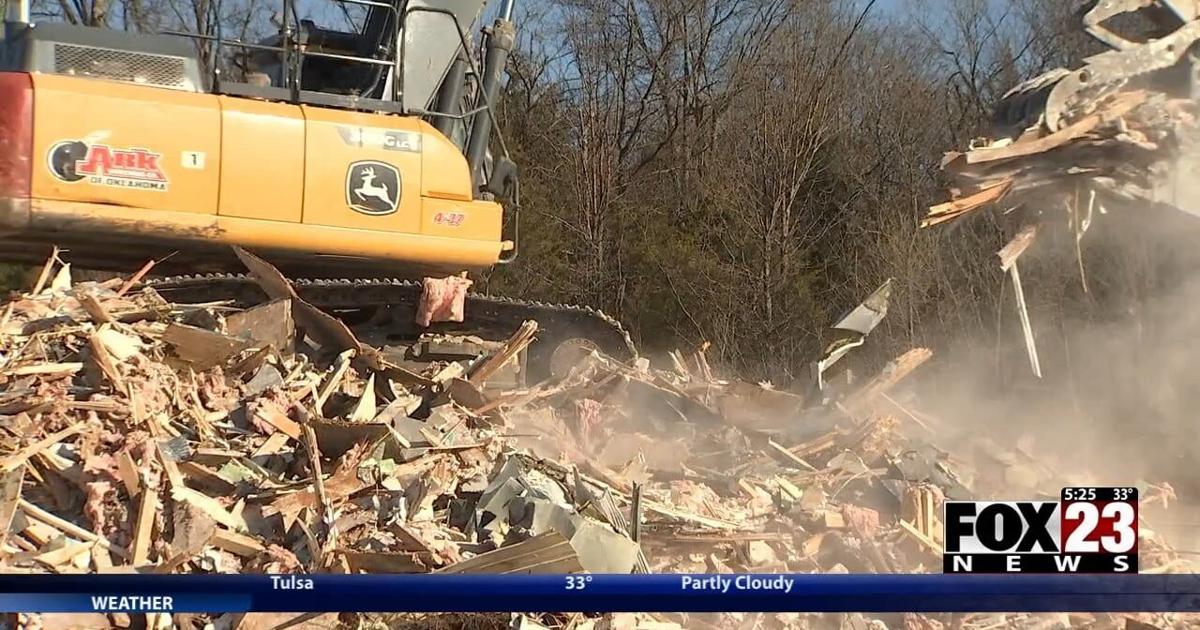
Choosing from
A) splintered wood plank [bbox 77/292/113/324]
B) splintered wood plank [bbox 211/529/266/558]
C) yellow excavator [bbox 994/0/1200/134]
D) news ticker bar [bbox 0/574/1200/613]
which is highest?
yellow excavator [bbox 994/0/1200/134]

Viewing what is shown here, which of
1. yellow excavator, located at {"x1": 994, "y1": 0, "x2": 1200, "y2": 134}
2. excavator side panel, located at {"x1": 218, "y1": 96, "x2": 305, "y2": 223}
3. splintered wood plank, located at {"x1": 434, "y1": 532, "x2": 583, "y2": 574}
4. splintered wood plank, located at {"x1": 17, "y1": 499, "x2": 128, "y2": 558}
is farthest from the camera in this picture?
excavator side panel, located at {"x1": 218, "y1": 96, "x2": 305, "y2": 223}

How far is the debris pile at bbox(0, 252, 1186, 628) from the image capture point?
5.09 metres

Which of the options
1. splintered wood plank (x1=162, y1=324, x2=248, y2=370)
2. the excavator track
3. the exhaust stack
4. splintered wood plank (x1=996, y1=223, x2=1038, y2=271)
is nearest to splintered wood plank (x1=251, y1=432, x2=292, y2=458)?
splintered wood plank (x1=162, y1=324, x2=248, y2=370)

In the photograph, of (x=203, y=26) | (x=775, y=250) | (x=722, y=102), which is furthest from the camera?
(x=203, y=26)

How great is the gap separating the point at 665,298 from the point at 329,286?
11761 millimetres

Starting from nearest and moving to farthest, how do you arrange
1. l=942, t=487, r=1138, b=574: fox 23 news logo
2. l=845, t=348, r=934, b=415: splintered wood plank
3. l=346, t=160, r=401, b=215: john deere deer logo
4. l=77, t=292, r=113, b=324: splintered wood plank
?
l=942, t=487, r=1138, b=574: fox 23 news logo, l=77, t=292, r=113, b=324: splintered wood plank, l=346, t=160, r=401, b=215: john deere deer logo, l=845, t=348, r=934, b=415: splintered wood plank

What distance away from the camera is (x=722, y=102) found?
22266 millimetres

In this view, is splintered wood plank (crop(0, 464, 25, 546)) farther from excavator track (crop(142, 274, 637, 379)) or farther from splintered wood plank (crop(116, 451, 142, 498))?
excavator track (crop(142, 274, 637, 379))

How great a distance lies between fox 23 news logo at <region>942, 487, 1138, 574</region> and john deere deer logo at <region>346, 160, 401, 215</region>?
4730mm

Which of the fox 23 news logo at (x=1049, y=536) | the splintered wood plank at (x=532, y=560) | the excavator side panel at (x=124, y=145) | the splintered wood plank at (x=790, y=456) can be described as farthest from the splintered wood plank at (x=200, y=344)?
the fox 23 news logo at (x=1049, y=536)

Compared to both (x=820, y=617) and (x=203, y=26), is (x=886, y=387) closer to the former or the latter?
(x=820, y=617)

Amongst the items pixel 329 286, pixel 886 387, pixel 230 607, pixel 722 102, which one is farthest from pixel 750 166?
pixel 230 607

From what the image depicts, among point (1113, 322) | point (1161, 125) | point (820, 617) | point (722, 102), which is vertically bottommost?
point (820, 617)

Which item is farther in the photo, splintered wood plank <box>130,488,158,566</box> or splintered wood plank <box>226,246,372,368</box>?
splintered wood plank <box>226,246,372,368</box>
